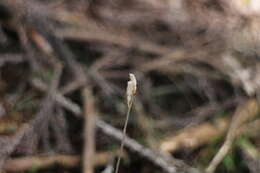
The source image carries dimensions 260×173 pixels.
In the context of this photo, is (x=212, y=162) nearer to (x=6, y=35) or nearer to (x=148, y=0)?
(x=6, y=35)

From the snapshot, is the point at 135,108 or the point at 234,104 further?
the point at 234,104

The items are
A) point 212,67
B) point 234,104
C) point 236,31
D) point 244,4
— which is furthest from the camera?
point 244,4

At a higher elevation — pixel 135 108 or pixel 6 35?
pixel 6 35

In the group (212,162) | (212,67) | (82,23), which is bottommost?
(212,162)

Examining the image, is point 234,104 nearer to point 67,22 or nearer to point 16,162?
point 67,22

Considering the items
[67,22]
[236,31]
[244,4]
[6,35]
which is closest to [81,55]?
[67,22]

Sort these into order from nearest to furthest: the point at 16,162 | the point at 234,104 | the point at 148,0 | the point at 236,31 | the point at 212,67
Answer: the point at 16,162, the point at 234,104, the point at 212,67, the point at 236,31, the point at 148,0
